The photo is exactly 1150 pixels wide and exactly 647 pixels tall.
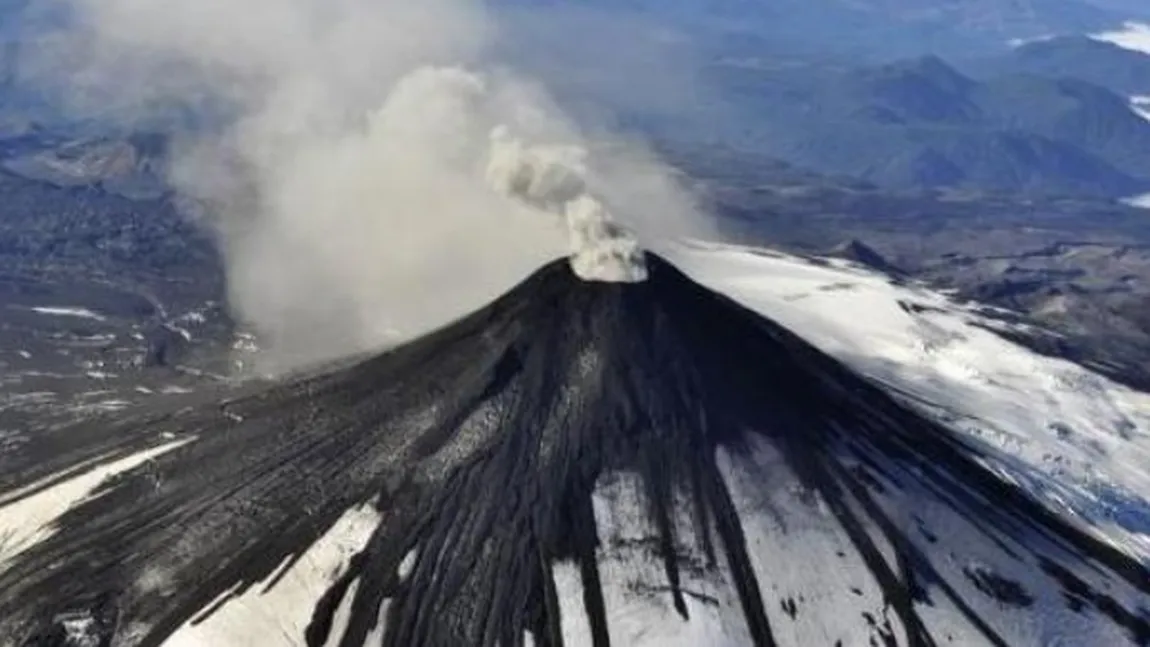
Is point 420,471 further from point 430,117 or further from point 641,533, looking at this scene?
point 430,117

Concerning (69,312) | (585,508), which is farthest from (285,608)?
(69,312)

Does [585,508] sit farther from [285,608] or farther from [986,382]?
[986,382]

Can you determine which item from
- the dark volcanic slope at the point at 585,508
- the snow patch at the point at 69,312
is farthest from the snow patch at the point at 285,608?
the snow patch at the point at 69,312

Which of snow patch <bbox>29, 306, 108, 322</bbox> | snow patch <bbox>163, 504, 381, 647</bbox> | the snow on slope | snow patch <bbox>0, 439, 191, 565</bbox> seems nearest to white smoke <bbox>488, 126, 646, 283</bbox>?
the snow on slope

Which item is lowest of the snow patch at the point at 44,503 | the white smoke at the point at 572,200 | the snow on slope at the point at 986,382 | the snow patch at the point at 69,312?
the snow on slope at the point at 986,382

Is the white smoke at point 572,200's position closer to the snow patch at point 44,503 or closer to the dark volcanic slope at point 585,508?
the dark volcanic slope at point 585,508

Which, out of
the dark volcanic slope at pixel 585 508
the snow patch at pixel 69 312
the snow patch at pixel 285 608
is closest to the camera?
the snow patch at pixel 285 608
